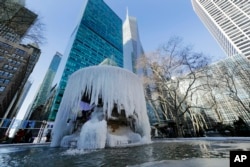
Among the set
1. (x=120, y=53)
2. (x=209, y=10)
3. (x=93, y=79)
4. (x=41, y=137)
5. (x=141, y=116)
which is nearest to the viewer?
(x=93, y=79)

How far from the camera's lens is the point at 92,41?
52719mm

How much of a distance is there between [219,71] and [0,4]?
22.0m

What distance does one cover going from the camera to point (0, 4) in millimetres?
6473

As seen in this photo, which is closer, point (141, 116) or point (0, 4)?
point (0, 4)

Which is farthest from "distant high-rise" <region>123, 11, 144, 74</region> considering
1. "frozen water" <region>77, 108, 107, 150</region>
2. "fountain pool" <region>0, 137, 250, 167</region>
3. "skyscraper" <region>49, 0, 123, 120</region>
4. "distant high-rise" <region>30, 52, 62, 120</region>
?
"fountain pool" <region>0, 137, 250, 167</region>

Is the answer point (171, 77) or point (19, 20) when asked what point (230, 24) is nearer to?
point (171, 77)

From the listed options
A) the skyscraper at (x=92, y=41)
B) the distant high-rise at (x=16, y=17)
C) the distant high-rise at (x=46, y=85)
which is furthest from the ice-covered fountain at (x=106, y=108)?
the distant high-rise at (x=46, y=85)

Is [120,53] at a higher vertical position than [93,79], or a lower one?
higher

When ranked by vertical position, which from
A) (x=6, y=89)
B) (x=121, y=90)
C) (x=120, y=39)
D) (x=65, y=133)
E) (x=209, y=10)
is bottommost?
(x=65, y=133)

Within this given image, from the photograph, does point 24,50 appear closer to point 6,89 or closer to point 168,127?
point 6,89

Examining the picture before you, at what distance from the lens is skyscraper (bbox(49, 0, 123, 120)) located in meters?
42.6

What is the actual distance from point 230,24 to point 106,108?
59.1 m

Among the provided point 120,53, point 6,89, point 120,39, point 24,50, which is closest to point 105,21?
point 120,39

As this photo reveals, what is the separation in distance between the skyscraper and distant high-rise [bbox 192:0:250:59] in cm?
3654
